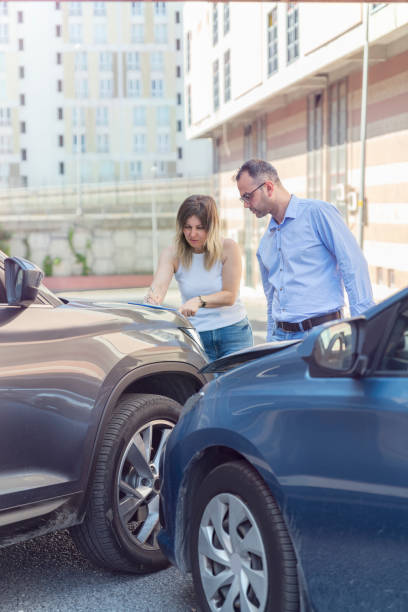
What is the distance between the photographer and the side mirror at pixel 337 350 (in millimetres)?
2695

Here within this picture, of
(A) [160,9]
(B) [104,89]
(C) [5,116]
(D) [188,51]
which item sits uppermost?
(A) [160,9]

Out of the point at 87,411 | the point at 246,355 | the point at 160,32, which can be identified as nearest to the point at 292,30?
the point at 87,411

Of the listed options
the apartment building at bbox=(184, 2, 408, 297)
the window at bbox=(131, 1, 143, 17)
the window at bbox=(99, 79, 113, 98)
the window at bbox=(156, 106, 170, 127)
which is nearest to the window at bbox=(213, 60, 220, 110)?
the apartment building at bbox=(184, 2, 408, 297)

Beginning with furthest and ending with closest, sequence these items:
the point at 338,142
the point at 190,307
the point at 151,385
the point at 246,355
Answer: the point at 338,142
the point at 190,307
the point at 151,385
the point at 246,355

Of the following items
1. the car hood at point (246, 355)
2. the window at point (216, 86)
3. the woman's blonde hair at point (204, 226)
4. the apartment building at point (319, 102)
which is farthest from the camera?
the window at point (216, 86)

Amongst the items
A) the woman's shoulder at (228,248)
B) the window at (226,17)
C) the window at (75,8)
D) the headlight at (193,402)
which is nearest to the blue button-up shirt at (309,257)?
the woman's shoulder at (228,248)

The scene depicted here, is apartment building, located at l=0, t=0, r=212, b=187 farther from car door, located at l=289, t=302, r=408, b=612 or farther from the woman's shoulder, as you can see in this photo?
car door, located at l=289, t=302, r=408, b=612

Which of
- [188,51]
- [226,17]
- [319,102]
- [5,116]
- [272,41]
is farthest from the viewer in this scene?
[5,116]

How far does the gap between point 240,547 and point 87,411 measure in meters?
1.09

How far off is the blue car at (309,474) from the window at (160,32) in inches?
3831

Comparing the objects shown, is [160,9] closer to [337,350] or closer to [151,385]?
[151,385]

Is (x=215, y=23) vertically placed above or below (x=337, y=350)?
above

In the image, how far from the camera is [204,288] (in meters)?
5.77

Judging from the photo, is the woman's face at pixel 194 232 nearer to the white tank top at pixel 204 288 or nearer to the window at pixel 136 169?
the white tank top at pixel 204 288
